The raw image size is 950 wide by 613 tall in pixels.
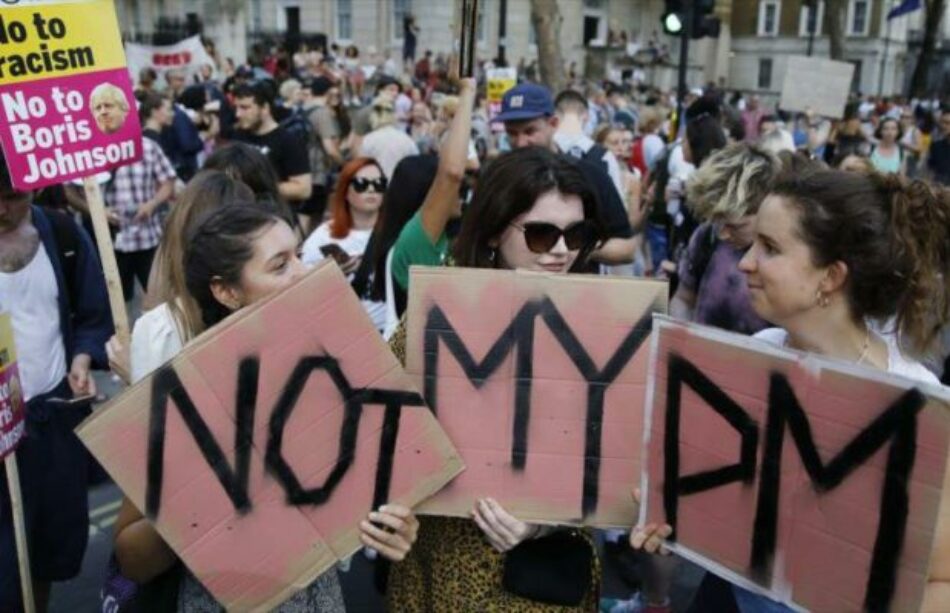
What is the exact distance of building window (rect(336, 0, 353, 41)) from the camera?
39.9 metres

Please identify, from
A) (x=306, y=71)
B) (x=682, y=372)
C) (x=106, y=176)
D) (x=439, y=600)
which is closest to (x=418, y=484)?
(x=439, y=600)

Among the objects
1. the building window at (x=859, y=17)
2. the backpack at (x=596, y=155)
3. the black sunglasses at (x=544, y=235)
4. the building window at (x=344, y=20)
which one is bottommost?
the backpack at (x=596, y=155)

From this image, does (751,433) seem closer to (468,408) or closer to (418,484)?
(468,408)

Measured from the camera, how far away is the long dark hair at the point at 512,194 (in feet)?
6.95

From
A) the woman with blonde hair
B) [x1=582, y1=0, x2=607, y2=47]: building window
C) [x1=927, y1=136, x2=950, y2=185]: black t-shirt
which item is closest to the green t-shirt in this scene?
the woman with blonde hair

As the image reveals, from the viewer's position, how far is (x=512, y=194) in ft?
6.95

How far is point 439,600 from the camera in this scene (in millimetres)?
1957

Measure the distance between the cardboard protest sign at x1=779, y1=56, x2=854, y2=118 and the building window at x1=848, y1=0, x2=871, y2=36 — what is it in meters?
49.8

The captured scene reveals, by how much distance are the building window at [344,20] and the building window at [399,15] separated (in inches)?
95.1

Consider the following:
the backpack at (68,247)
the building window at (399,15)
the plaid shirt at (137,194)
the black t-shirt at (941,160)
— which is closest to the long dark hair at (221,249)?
the backpack at (68,247)

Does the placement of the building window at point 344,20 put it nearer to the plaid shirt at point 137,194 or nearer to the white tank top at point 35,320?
the plaid shirt at point 137,194

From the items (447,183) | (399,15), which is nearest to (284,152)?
(447,183)

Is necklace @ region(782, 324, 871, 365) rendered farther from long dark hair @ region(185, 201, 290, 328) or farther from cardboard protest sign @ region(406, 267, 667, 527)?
long dark hair @ region(185, 201, 290, 328)

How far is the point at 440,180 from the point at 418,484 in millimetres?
1352
